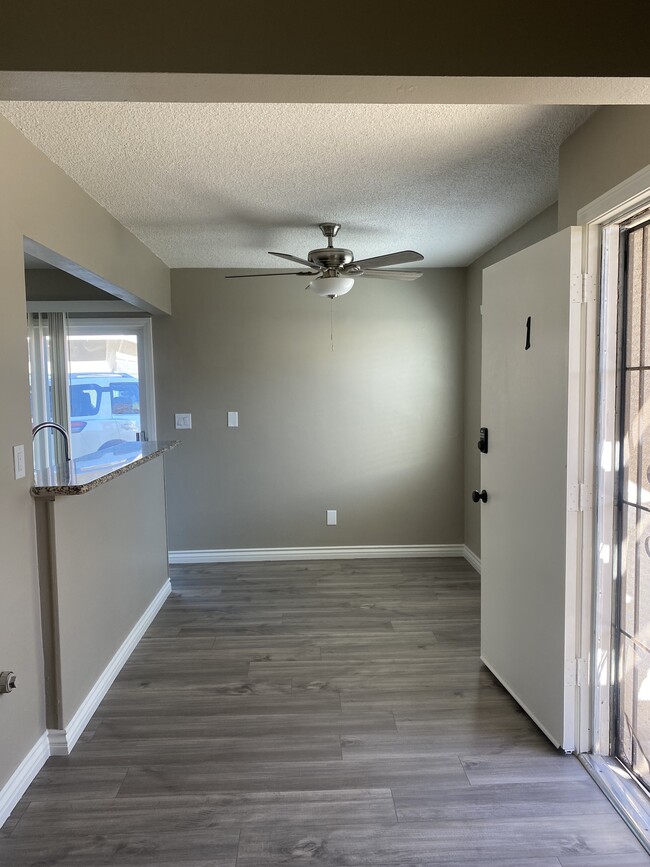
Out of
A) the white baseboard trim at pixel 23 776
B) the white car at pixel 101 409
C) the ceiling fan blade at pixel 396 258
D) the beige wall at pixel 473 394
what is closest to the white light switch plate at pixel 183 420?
the white car at pixel 101 409

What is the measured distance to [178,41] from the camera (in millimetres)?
1149

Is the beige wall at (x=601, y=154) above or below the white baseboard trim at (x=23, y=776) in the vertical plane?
above

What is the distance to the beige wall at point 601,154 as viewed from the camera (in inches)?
65.4

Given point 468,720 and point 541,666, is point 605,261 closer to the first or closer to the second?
point 541,666

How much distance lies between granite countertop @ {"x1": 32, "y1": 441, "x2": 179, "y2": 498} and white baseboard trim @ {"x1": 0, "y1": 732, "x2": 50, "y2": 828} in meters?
0.95

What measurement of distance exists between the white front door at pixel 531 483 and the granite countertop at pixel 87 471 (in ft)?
5.81

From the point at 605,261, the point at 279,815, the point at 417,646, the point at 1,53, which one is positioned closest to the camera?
the point at 1,53

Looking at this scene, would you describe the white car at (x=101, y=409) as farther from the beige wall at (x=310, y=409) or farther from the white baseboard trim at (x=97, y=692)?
the white baseboard trim at (x=97, y=692)

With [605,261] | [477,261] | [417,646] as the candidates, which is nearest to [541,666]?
[417,646]

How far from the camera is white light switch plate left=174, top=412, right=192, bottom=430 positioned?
4.45 m

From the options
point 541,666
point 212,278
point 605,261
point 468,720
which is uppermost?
point 212,278

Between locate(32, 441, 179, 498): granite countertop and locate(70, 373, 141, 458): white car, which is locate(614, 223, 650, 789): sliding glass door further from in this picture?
locate(70, 373, 141, 458): white car

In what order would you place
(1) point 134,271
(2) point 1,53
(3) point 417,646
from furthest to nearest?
(1) point 134,271 → (3) point 417,646 → (2) point 1,53

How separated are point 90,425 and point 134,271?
5.07 ft
